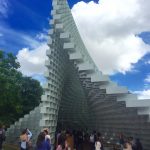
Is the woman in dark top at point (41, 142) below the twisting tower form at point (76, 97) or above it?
below

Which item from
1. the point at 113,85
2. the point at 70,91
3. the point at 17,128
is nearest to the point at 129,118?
the point at 113,85

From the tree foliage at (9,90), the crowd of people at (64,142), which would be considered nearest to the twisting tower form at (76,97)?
the crowd of people at (64,142)

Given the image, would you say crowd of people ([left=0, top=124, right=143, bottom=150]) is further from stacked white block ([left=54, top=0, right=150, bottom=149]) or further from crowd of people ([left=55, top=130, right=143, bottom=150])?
stacked white block ([left=54, top=0, right=150, bottom=149])

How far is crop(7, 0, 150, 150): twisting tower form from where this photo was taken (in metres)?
16.7

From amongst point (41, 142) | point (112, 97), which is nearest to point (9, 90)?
point (112, 97)

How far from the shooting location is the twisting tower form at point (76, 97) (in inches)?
658

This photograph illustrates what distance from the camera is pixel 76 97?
91.9ft

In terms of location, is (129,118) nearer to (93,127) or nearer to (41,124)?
(41,124)

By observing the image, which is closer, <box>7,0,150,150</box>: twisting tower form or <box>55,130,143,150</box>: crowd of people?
<box>55,130,143,150</box>: crowd of people

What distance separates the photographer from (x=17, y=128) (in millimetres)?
27719

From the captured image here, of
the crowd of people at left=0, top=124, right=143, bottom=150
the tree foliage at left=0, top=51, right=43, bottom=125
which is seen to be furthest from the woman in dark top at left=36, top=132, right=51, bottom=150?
the tree foliage at left=0, top=51, right=43, bottom=125

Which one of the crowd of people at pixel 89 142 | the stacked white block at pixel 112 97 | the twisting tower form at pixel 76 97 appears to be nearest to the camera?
the crowd of people at pixel 89 142

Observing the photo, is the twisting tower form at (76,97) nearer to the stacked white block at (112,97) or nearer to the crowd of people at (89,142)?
Answer: the stacked white block at (112,97)

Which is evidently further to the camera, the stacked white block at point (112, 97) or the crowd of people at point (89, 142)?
the stacked white block at point (112, 97)
